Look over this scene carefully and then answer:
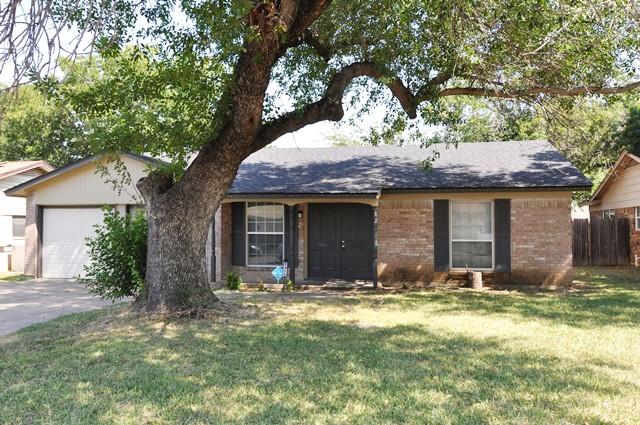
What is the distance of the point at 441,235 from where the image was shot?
13164 mm

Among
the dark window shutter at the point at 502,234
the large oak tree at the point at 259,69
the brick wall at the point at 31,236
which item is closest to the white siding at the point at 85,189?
the brick wall at the point at 31,236

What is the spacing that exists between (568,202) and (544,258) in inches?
59.5

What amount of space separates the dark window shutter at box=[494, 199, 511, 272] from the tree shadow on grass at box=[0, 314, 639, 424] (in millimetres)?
6284

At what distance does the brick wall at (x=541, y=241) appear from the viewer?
41.5 feet

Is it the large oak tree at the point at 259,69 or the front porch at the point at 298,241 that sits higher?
the large oak tree at the point at 259,69

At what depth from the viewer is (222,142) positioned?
834 cm

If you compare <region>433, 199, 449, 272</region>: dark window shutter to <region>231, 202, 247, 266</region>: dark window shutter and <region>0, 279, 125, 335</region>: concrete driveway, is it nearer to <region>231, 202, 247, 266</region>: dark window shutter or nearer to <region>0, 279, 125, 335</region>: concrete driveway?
<region>231, 202, 247, 266</region>: dark window shutter

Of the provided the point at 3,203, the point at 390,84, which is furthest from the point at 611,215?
the point at 3,203

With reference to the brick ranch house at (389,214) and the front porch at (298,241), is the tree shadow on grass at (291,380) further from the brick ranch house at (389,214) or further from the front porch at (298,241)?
the front porch at (298,241)

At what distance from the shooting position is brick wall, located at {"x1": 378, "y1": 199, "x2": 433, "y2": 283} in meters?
13.2

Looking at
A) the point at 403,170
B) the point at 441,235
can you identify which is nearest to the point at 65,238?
the point at 403,170

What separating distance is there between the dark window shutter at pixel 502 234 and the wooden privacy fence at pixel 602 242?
8.37 metres

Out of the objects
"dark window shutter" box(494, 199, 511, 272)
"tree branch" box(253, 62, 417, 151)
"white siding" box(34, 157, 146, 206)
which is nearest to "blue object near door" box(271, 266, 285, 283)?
"tree branch" box(253, 62, 417, 151)

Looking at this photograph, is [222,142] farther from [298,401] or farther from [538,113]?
[538,113]
